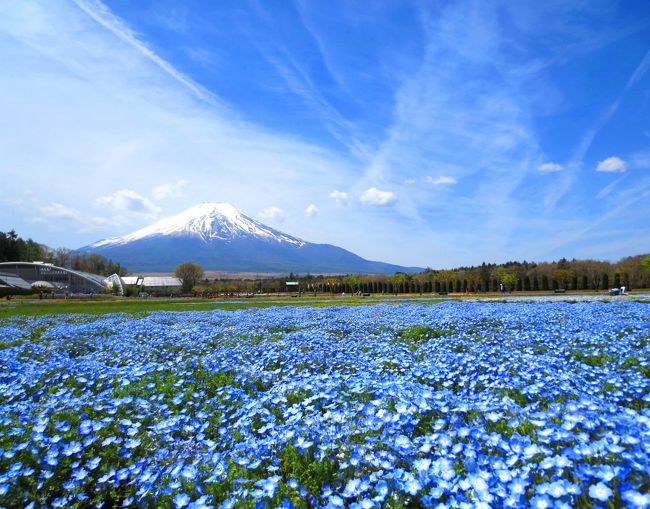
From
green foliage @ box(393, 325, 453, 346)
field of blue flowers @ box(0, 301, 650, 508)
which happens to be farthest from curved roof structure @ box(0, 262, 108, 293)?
field of blue flowers @ box(0, 301, 650, 508)

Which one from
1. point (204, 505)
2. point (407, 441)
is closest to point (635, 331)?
point (407, 441)

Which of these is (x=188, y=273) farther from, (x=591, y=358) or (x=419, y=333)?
(x=591, y=358)

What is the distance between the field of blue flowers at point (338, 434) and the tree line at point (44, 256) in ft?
423

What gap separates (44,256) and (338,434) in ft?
495

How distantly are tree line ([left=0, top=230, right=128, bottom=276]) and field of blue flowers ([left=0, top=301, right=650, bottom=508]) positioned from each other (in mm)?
128895

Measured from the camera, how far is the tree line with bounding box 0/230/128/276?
367ft

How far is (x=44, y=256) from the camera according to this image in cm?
12950

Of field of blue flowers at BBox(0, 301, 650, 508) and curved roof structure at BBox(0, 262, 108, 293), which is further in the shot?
curved roof structure at BBox(0, 262, 108, 293)

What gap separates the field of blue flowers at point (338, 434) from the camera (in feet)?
9.27

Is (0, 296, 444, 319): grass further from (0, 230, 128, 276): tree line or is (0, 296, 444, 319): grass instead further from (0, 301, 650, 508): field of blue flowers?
(0, 230, 128, 276): tree line

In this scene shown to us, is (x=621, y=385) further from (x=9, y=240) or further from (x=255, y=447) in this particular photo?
(x=9, y=240)

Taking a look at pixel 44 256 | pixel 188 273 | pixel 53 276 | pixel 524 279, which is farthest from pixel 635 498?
pixel 44 256

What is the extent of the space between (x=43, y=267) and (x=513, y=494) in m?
126

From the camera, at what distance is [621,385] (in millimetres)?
5078
